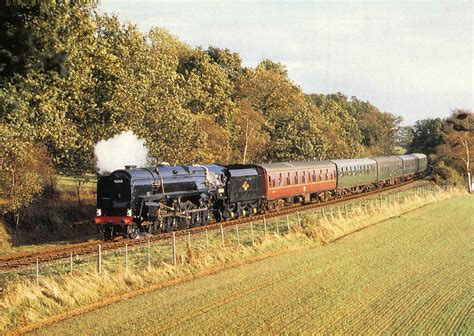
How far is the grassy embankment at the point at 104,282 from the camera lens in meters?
16.6

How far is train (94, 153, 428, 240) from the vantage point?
95.2 ft

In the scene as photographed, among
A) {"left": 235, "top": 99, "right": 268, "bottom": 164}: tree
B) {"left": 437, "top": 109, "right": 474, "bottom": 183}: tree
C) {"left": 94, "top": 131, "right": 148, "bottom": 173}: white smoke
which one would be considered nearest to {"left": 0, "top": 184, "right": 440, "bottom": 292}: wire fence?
{"left": 94, "top": 131, "right": 148, "bottom": 173}: white smoke

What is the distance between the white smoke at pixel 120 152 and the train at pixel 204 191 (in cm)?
289

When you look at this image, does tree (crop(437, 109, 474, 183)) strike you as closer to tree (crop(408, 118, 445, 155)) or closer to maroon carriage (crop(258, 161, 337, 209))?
tree (crop(408, 118, 445, 155))

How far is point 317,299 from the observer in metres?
18.2

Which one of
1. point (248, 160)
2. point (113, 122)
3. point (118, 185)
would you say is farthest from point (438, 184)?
point (118, 185)

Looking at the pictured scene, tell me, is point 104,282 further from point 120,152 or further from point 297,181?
point 297,181

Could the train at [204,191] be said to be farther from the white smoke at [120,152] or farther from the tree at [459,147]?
the tree at [459,147]

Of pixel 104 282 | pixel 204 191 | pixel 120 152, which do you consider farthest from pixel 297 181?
pixel 104 282

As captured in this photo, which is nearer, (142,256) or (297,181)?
(142,256)

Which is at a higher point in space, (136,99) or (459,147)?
(136,99)

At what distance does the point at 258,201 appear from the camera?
42.0m

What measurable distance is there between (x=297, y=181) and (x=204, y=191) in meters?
13.9

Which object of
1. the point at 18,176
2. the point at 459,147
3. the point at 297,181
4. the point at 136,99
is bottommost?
the point at 297,181
